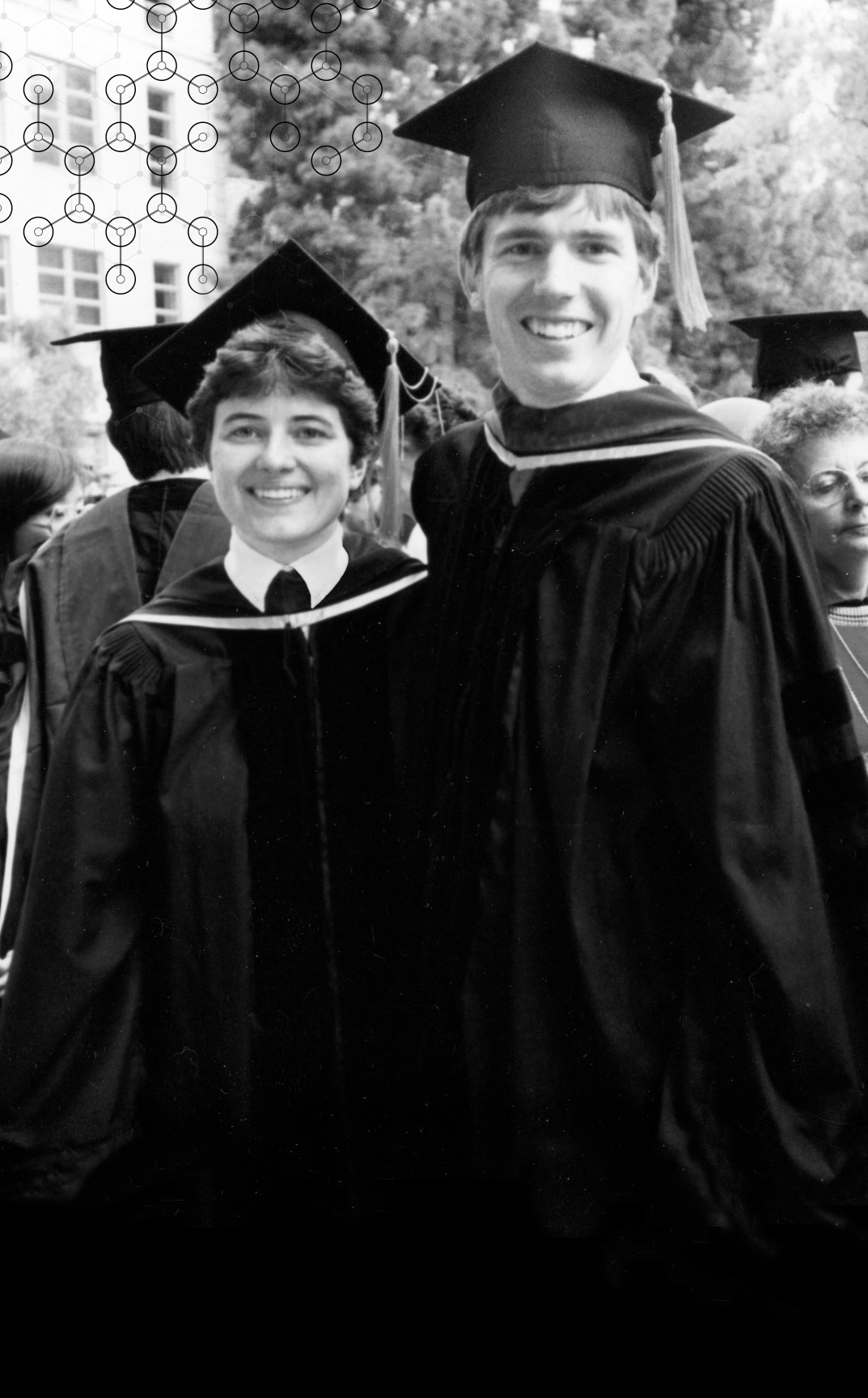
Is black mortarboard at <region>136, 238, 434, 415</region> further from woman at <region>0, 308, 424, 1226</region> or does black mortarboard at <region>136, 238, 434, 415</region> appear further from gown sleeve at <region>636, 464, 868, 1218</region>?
gown sleeve at <region>636, 464, 868, 1218</region>

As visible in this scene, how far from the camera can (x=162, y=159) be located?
2.63 meters

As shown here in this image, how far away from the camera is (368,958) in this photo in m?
2.49

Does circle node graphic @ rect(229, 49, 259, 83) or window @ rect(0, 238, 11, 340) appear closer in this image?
circle node graphic @ rect(229, 49, 259, 83)

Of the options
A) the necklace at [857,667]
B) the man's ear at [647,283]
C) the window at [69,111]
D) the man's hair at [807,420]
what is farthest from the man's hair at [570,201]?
the window at [69,111]

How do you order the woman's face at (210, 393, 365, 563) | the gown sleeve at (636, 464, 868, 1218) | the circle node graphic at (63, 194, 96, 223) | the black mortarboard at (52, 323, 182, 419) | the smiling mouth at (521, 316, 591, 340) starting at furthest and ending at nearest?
the black mortarboard at (52, 323, 182, 419), the circle node graphic at (63, 194, 96, 223), the woman's face at (210, 393, 365, 563), the smiling mouth at (521, 316, 591, 340), the gown sleeve at (636, 464, 868, 1218)

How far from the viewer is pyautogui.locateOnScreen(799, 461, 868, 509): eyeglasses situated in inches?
90.4

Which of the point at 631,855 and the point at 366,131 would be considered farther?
the point at 366,131

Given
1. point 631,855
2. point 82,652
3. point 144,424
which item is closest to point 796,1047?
point 631,855

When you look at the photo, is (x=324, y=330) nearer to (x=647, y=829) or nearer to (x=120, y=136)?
(x=120, y=136)

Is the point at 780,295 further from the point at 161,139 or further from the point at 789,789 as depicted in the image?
the point at 161,139

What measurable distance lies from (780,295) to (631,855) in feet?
3.42

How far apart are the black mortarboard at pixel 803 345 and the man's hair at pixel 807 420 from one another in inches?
3.9
